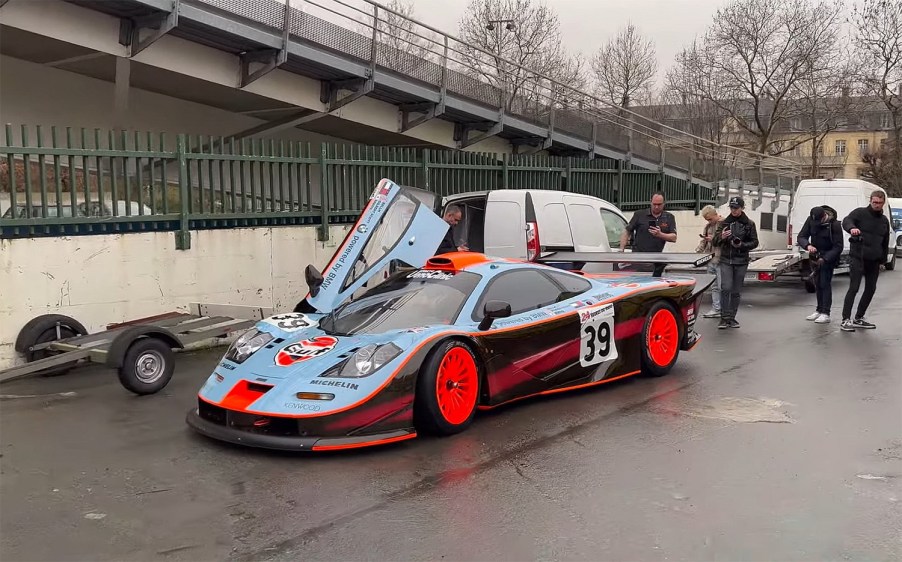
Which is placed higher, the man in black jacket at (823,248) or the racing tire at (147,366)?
the man in black jacket at (823,248)

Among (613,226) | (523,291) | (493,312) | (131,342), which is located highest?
(613,226)

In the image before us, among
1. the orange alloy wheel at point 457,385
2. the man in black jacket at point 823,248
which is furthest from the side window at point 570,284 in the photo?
the man in black jacket at point 823,248

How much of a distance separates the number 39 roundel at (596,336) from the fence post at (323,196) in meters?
5.42

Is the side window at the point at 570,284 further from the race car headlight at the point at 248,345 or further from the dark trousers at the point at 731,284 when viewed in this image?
the dark trousers at the point at 731,284

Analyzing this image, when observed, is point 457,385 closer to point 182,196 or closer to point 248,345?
point 248,345

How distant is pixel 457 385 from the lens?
595 cm

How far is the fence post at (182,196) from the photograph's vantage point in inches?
377

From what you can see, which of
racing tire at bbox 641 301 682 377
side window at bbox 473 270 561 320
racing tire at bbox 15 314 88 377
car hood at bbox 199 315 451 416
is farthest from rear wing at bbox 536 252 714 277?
racing tire at bbox 15 314 88 377

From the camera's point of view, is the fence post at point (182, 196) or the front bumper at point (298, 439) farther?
the fence post at point (182, 196)

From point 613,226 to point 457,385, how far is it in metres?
6.75

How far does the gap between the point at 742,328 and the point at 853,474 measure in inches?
244

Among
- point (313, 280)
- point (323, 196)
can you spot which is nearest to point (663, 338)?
point (313, 280)

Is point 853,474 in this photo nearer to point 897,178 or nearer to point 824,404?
point 824,404

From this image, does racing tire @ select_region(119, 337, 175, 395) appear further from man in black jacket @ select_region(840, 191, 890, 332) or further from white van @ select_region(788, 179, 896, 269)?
white van @ select_region(788, 179, 896, 269)
